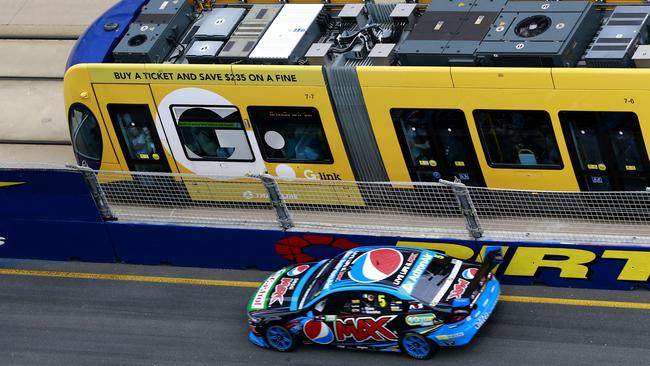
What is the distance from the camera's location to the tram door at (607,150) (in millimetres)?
16578

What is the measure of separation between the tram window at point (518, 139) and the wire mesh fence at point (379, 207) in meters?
0.50

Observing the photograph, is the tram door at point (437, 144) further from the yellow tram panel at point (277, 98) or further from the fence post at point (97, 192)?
the fence post at point (97, 192)

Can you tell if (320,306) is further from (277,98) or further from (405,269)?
(277,98)

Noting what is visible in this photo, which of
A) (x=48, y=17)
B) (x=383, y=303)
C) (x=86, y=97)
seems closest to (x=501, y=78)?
(x=383, y=303)

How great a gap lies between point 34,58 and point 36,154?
4.18 metres

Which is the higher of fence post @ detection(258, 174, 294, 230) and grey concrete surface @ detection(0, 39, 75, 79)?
fence post @ detection(258, 174, 294, 230)

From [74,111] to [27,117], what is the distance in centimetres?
518

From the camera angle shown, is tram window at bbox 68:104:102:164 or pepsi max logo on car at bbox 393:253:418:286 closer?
pepsi max logo on car at bbox 393:253:418:286

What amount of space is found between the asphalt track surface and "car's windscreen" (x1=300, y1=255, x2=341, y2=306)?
0.73m

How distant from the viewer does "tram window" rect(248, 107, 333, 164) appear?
60.4 ft

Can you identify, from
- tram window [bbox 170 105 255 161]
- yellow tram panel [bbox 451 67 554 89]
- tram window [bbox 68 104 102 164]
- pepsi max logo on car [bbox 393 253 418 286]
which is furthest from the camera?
tram window [bbox 68 104 102 164]

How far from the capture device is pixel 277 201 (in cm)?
1770

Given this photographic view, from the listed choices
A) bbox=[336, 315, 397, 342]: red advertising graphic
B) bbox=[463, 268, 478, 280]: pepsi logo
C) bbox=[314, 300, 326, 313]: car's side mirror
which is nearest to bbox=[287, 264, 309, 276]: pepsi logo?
bbox=[314, 300, 326, 313]: car's side mirror

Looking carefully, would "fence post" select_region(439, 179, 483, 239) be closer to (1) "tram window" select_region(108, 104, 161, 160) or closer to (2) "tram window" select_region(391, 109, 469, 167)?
(2) "tram window" select_region(391, 109, 469, 167)
